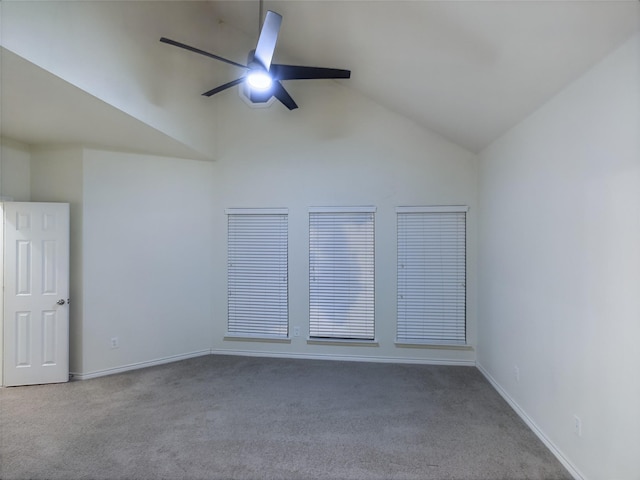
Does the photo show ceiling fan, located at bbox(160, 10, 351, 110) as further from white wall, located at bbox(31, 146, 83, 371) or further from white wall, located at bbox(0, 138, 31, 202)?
white wall, located at bbox(0, 138, 31, 202)

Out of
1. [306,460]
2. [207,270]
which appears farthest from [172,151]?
[306,460]

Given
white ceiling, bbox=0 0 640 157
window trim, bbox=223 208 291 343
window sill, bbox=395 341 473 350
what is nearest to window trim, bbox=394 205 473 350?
window sill, bbox=395 341 473 350

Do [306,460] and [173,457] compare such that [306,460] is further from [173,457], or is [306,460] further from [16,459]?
[16,459]

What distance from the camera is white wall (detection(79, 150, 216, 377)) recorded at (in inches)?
144

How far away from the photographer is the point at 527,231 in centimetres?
271

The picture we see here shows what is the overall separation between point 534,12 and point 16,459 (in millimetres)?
4502

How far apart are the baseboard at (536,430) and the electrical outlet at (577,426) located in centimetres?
25

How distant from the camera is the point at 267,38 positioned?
215 cm

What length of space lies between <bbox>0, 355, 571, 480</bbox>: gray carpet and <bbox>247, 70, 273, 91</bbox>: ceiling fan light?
285 cm

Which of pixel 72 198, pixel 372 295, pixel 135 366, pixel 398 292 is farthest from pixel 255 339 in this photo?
pixel 72 198

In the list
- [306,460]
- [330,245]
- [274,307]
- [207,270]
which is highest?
[330,245]

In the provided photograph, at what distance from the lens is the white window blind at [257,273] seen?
4273 millimetres

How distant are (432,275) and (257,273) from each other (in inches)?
92.7

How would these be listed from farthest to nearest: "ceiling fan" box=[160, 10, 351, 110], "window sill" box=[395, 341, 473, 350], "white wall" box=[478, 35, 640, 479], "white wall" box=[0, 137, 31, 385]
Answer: "window sill" box=[395, 341, 473, 350] → "white wall" box=[0, 137, 31, 385] → "ceiling fan" box=[160, 10, 351, 110] → "white wall" box=[478, 35, 640, 479]
